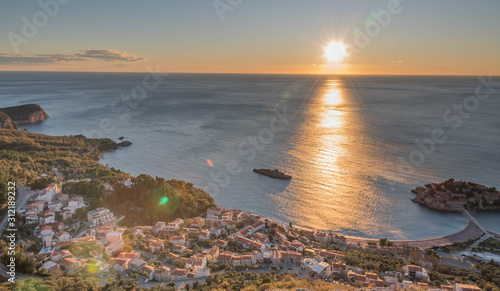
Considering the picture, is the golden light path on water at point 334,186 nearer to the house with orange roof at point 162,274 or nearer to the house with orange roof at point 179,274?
the house with orange roof at point 179,274

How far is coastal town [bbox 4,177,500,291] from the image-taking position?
631 inches

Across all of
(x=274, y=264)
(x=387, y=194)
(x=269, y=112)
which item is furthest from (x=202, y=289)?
(x=269, y=112)

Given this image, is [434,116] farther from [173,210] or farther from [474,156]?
[173,210]

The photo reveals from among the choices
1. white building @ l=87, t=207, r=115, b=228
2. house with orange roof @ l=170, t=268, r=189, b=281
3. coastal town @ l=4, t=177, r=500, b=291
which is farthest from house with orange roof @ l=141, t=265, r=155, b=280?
white building @ l=87, t=207, r=115, b=228

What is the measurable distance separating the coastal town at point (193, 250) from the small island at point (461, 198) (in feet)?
28.6

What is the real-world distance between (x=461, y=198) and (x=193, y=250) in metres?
24.8

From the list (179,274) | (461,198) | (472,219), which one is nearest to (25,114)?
(179,274)

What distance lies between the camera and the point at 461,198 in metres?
28.0

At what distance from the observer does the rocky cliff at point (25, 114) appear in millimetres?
62222

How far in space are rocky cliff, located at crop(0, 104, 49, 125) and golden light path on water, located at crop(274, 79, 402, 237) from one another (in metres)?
54.5

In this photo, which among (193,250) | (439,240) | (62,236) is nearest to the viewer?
(62,236)

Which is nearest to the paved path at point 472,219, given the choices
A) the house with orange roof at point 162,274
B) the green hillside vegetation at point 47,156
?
the house with orange roof at point 162,274

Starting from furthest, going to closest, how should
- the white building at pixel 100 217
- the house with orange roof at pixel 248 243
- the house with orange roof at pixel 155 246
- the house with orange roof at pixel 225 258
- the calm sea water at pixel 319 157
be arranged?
the calm sea water at pixel 319 157 → the white building at pixel 100 217 → the house with orange roof at pixel 248 243 → the house with orange roof at pixel 155 246 → the house with orange roof at pixel 225 258

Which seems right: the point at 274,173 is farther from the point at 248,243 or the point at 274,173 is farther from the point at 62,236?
the point at 62,236
